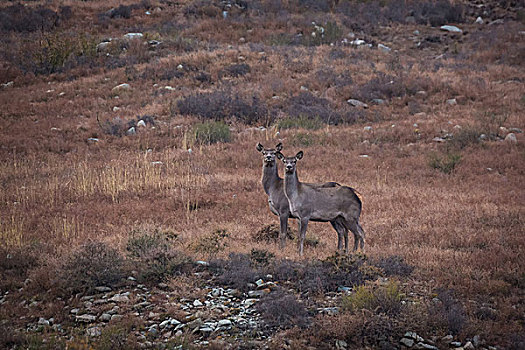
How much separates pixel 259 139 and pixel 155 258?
11.4 metres

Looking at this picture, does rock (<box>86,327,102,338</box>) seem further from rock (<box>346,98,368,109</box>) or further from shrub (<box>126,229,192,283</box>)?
rock (<box>346,98,368,109</box>)

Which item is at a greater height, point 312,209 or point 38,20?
point 38,20

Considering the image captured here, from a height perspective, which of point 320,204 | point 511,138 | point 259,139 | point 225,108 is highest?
point 320,204

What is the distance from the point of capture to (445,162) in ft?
52.2

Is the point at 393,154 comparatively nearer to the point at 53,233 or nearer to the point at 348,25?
the point at 53,233

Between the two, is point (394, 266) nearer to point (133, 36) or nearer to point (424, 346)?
point (424, 346)

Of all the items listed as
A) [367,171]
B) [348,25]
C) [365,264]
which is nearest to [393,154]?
[367,171]

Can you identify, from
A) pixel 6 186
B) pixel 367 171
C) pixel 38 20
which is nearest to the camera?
pixel 6 186

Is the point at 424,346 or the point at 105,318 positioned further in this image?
the point at 105,318

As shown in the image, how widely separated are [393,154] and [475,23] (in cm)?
2622

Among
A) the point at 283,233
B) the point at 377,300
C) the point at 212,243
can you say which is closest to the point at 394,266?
the point at 377,300

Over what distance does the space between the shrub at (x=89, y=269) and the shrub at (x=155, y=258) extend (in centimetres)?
36

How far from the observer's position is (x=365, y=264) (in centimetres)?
795

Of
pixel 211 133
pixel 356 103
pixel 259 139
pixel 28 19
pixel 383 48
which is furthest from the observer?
pixel 28 19
